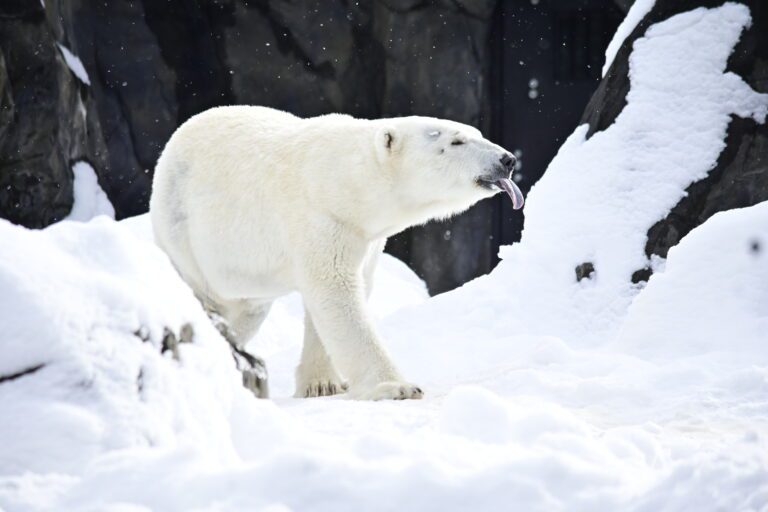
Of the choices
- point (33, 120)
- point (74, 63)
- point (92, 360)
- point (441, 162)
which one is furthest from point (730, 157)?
point (74, 63)

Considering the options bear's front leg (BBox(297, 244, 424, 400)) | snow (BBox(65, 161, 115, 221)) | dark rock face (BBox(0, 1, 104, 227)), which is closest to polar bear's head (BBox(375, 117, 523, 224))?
bear's front leg (BBox(297, 244, 424, 400))

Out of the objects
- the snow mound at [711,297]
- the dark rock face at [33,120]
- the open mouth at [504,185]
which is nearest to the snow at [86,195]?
the dark rock face at [33,120]

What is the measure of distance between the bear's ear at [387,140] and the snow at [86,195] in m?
5.94

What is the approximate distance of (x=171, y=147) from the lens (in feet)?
17.4

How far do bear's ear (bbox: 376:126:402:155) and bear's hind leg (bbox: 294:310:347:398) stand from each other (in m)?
0.88

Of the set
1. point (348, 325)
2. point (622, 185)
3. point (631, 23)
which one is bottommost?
point (348, 325)

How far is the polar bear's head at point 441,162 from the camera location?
4.42 meters

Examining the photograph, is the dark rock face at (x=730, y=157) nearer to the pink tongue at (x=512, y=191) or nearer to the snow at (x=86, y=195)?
the pink tongue at (x=512, y=191)

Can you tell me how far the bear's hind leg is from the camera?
4.86m

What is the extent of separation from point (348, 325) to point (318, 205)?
0.54m

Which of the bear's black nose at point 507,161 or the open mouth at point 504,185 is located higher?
the bear's black nose at point 507,161

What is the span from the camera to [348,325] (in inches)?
171

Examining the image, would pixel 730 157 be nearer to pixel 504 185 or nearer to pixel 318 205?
pixel 504 185

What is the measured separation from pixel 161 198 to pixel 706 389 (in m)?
2.80
